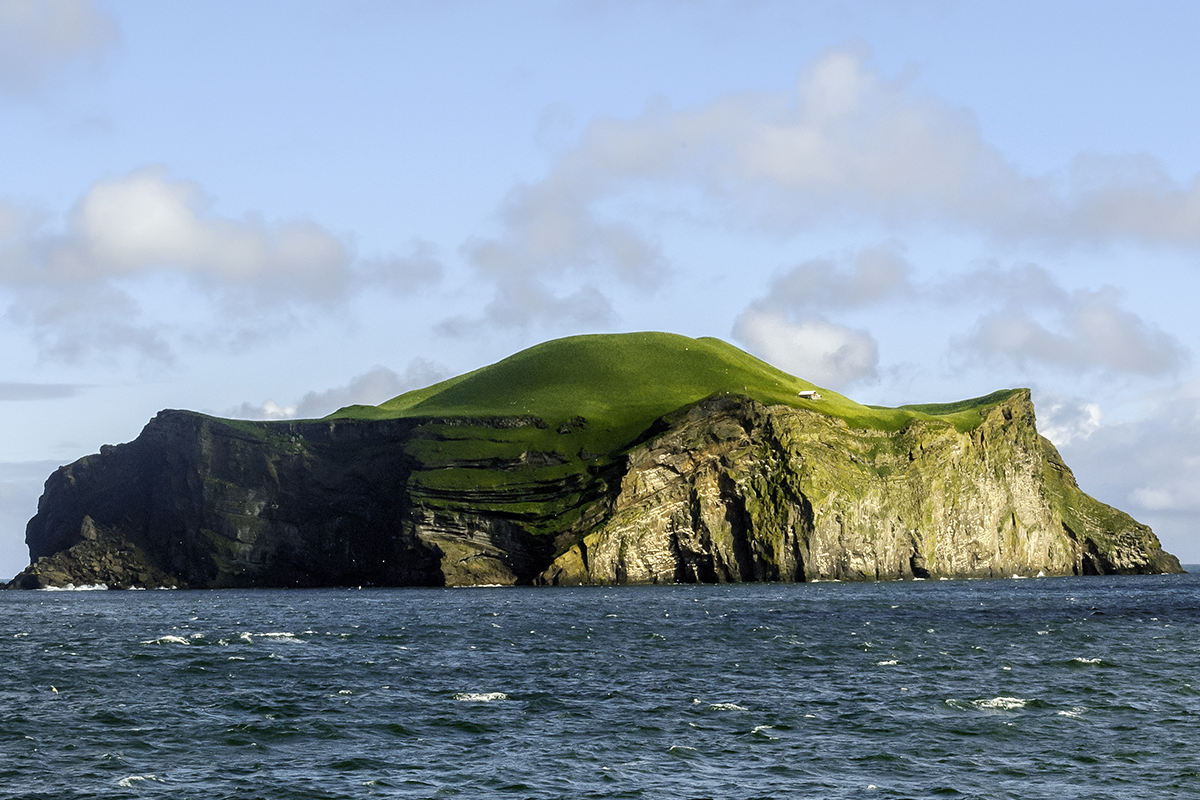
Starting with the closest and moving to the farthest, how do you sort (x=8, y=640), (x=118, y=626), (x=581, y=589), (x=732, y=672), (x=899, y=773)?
(x=899, y=773) < (x=732, y=672) < (x=8, y=640) < (x=118, y=626) < (x=581, y=589)

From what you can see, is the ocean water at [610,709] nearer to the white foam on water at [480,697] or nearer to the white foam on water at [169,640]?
the white foam on water at [480,697]

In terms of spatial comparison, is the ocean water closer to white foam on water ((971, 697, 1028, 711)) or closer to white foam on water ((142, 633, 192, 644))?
white foam on water ((971, 697, 1028, 711))

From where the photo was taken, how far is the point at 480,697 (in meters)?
55.1

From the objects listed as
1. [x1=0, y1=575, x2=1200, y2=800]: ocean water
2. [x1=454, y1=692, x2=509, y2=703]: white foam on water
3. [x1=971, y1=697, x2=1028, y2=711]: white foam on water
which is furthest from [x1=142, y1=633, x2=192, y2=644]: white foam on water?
[x1=971, y1=697, x2=1028, y2=711]: white foam on water

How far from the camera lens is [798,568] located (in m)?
196

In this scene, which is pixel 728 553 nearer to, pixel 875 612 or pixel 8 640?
pixel 875 612

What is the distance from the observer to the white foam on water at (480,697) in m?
54.3

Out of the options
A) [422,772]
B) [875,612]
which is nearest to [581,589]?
[875,612]

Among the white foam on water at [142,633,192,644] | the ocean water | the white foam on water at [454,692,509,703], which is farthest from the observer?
the white foam on water at [142,633,192,644]

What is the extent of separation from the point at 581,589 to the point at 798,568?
1642 inches

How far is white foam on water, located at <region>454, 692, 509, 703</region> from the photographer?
5428 centimetres

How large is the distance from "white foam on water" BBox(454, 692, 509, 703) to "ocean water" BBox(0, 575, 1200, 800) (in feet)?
1.05

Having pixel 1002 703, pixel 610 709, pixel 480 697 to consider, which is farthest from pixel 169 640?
pixel 1002 703

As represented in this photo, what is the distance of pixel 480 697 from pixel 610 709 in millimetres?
6720
